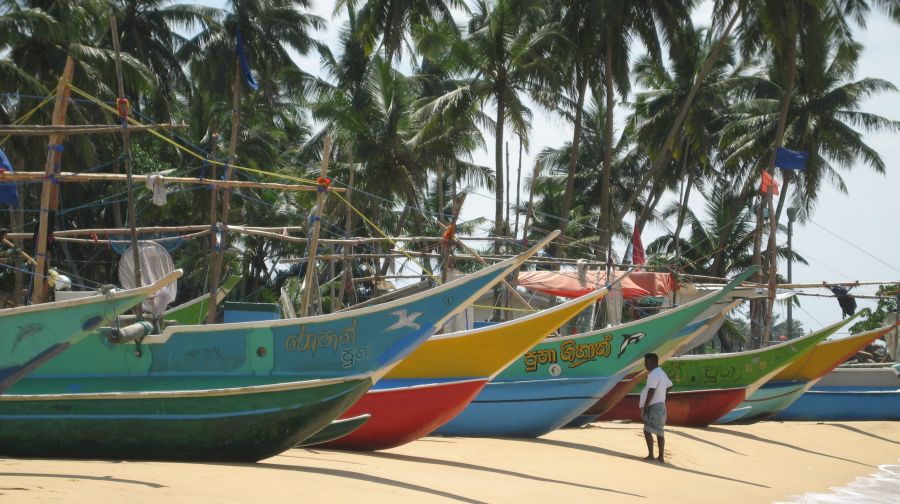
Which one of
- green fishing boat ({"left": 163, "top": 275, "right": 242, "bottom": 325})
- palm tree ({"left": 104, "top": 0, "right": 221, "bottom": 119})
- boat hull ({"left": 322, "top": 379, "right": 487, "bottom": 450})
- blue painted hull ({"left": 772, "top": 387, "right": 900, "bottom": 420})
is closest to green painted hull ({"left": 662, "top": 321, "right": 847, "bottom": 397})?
blue painted hull ({"left": 772, "top": 387, "right": 900, "bottom": 420})

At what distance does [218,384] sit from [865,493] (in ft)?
26.8

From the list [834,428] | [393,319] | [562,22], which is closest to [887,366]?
[834,428]

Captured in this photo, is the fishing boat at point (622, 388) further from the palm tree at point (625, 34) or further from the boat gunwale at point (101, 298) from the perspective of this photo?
the palm tree at point (625, 34)

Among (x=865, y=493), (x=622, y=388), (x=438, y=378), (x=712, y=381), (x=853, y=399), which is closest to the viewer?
(x=438, y=378)

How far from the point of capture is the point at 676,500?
10836mm

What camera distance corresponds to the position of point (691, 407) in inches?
755

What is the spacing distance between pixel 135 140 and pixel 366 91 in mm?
8870

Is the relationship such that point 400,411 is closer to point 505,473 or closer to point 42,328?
point 505,473

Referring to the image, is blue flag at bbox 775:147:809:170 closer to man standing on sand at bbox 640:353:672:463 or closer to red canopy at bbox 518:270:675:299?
red canopy at bbox 518:270:675:299

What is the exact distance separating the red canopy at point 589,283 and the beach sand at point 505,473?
4234mm

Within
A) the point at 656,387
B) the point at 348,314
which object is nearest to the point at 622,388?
the point at 656,387

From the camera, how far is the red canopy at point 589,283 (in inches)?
869

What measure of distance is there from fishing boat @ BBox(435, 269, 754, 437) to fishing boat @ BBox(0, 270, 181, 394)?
7274 millimetres

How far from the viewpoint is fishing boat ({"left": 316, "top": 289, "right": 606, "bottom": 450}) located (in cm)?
1256
